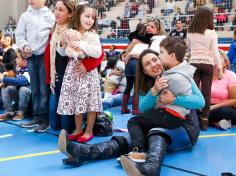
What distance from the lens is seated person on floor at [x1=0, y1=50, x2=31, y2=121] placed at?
141 inches

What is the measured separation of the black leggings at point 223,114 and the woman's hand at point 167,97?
130 centimetres

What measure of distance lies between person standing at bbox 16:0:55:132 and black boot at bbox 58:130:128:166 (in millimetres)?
1036

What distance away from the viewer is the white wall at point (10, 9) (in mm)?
18172

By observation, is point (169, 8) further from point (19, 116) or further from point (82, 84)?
point (82, 84)

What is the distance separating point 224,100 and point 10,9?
→ 17213mm

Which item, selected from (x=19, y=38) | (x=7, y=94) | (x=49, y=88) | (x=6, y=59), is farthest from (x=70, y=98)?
(x=6, y=59)

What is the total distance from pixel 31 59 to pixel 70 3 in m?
0.69

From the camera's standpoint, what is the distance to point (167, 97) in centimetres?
229

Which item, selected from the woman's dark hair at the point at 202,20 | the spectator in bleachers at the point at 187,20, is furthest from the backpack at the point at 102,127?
the spectator in bleachers at the point at 187,20

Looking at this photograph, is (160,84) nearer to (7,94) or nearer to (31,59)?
(31,59)

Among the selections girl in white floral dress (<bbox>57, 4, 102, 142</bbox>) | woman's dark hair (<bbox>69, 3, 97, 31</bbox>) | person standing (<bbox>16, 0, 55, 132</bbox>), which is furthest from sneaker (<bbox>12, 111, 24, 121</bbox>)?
woman's dark hair (<bbox>69, 3, 97, 31</bbox>)

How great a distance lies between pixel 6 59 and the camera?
159 inches

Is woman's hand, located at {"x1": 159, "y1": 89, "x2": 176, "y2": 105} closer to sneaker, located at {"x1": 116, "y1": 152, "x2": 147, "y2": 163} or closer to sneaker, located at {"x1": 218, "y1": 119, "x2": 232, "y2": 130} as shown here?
sneaker, located at {"x1": 116, "y1": 152, "x2": 147, "y2": 163}

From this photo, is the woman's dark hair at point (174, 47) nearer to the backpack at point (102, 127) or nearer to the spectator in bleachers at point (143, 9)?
the backpack at point (102, 127)
